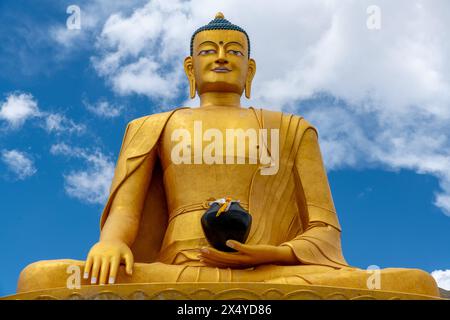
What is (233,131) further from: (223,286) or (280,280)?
(223,286)

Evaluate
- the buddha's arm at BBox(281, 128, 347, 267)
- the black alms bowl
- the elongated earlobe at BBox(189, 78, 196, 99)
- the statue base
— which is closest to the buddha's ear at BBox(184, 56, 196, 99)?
the elongated earlobe at BBox(189, 78, 196, 99)

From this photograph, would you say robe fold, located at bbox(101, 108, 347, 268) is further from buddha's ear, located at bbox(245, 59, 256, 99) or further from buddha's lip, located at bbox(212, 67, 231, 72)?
buddha's ear, located at bbox(245, 59, 256, 99)

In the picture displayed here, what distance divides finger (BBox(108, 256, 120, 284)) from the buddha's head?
226cm

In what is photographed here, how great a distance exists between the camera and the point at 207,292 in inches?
180

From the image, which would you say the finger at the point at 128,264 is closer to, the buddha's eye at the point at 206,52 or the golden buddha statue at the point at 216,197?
the golden buddha statue at the point at 216,197

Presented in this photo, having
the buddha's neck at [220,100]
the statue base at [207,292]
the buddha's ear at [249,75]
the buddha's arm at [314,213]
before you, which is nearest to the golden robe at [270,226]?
the buddha's arm at [314,213]

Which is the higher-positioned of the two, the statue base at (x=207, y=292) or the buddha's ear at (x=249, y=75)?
the buddha's ear at (x=249, y=75)

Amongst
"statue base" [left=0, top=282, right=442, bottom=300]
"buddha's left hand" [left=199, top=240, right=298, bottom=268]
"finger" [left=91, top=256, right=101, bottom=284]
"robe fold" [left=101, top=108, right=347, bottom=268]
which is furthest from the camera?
"robe fold" [left=101, top=108, right=347, bottom=268]

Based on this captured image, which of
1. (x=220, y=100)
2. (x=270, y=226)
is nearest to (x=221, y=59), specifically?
(x=220, y=100)

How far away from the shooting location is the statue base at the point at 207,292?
4566 mm

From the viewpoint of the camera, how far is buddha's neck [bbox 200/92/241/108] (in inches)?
281

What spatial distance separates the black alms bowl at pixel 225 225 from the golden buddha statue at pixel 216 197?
3.6 inches

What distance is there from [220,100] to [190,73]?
0.46 m

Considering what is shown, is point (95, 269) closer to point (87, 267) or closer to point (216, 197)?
point (87, 267)
